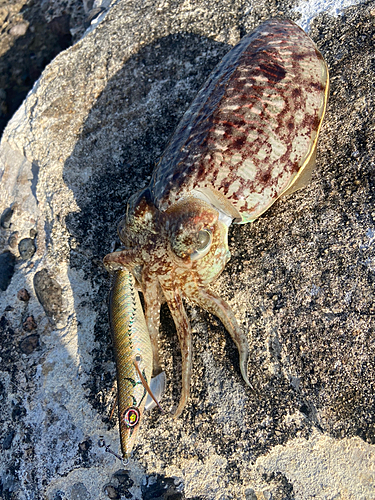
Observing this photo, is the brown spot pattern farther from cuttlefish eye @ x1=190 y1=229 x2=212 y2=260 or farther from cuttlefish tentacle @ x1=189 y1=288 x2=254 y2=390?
cuttlefish tentacle @ x1=189 y1=288 x2=254 y2=390

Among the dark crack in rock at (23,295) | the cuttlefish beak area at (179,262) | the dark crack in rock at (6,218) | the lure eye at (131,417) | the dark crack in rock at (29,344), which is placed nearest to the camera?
the lure eye at (131,417)

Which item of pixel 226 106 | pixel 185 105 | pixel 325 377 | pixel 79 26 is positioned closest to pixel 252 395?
pixel 325 377

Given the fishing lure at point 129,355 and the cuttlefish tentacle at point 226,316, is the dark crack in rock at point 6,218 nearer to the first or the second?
the fishing lure at point 129,355

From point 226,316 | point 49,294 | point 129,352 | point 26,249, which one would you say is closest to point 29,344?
point 49,294

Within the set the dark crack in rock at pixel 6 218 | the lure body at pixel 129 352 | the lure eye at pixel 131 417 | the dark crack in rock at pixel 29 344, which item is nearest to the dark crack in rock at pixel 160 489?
the lure body at pixel 129 352

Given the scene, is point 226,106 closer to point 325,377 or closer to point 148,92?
point 148,92

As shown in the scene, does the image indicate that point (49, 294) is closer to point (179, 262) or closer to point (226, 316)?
point (179, 262)
